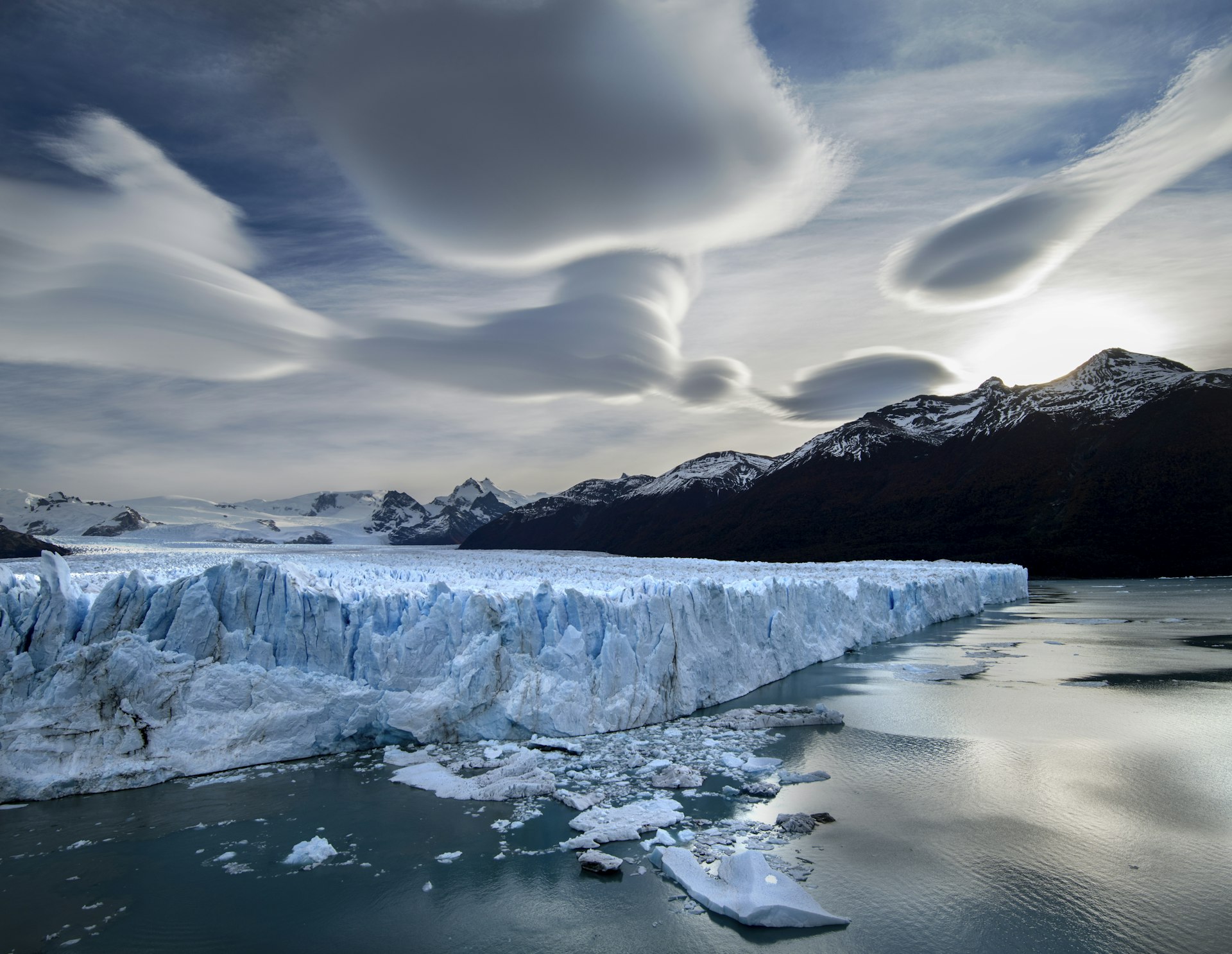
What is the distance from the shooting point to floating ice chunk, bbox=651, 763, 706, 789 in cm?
919

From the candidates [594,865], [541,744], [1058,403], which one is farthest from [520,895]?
[1058,403]

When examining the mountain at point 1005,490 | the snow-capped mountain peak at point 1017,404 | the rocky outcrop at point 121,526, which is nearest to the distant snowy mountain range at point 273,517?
the rocky outcrop at point 121,526

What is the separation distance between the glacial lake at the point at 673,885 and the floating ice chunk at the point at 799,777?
168mm

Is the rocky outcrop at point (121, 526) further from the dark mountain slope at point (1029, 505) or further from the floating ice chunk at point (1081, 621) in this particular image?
the floating ice chunk at point (1081, 621)

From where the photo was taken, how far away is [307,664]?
37.6 feet

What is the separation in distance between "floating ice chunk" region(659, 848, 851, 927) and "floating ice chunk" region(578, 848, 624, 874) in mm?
479

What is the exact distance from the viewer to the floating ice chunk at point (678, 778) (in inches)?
362

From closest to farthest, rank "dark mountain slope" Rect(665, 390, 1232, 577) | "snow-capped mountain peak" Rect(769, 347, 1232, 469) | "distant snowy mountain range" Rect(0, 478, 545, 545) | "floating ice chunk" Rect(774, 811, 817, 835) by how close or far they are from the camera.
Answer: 1. "floating ice chunk" Rect(774, 811, 817, 835)
2. "dark mountain slope" Rect(665, 390, 1232, 577)
3. "snow-capped mountain peak" Rect(769, 347, 1232, 469)
4. "distant snowy mountain range" Rect(0, 478, 545, 545)

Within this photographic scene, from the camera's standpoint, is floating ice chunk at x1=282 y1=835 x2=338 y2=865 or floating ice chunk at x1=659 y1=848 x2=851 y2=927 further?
floating ice chunk at x1=282 y1=835 x2=338 y2=865

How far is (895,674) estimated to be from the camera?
17.7 meters

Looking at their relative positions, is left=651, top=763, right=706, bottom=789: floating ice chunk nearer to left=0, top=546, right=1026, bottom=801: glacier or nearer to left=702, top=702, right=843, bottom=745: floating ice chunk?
left=0, top=546, right=1026, bottom=801: glacier

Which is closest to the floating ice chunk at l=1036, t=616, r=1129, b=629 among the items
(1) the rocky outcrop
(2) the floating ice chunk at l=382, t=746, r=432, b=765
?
(2) the floating ice chunk at l=382, t=746, r=432, b=765

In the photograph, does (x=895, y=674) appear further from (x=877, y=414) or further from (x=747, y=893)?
(x=877, y=414)

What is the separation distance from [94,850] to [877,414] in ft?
331
